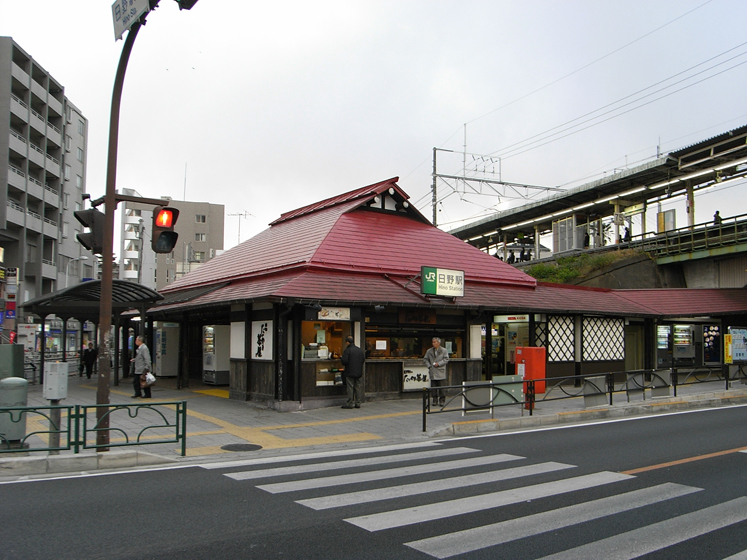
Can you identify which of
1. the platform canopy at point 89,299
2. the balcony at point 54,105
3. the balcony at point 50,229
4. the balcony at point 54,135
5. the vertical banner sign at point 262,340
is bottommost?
the vertical banner sign at point 262,340

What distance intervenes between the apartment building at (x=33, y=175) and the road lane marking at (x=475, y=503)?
1646 inches

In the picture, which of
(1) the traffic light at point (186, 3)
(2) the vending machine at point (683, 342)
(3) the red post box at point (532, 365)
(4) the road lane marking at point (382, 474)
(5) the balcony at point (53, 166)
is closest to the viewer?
(4) the road lane marking at point (382, 474)

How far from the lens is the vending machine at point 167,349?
25.2 meters

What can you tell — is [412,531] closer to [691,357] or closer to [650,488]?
Answer: [650,488]

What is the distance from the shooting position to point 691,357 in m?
24.9

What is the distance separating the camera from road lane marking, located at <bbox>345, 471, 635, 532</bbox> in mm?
6043

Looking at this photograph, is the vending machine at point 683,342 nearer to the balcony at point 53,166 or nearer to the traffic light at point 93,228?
the traffic light at point 93,228

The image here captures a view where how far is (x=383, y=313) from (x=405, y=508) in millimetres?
10916

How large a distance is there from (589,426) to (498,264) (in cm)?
1054

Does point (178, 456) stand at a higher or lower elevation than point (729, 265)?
lower

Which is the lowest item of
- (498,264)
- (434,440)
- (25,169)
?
(434,440)

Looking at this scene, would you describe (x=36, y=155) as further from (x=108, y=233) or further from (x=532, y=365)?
(x=532, y=365)

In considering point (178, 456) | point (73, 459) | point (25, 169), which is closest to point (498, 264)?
point (178, 456)

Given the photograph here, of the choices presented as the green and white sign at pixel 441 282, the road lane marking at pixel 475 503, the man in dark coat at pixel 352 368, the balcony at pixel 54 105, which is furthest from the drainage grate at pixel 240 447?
the balcony at pixel 54 105
